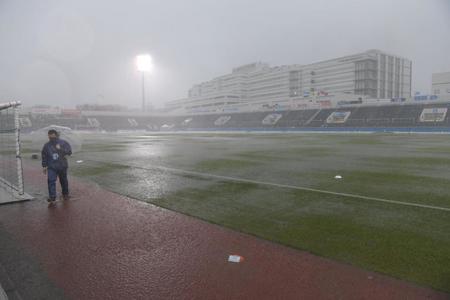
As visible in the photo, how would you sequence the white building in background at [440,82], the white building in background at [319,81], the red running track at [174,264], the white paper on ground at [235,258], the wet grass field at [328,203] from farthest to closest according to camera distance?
the white building in background at [319,81] → the white building in background at [440,82] → the wet grass field at [328,203] → the white paper on ground at [235,258] → the red running track at [174,264]

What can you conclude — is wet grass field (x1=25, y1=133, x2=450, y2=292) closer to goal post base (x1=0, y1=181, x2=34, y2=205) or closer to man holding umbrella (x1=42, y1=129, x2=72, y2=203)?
man holding umbrella (x1=42, y1=129, x2=72, y2=203)

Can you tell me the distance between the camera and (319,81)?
120875 millimetres

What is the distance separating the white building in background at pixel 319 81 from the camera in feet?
356

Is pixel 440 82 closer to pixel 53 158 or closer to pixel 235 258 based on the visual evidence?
pixel 53 158

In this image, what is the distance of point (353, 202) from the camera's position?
7273 mm

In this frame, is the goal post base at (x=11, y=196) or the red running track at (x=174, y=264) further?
the goal post base at (x=11, y=196)

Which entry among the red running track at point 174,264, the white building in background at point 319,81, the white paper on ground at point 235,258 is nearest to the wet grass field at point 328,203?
the red running track at point 174,264

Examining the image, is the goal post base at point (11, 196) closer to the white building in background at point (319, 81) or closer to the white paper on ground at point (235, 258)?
the white paper on ground at point (235, 258)

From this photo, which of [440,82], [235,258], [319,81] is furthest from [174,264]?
[319,81]

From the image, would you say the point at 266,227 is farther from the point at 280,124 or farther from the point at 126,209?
the point at 280,124

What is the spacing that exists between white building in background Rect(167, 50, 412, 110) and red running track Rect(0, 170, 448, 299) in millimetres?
85488

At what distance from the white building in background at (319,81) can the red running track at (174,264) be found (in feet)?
280

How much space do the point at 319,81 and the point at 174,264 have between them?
410ft

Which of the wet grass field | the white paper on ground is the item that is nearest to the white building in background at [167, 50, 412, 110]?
the wet grass field
